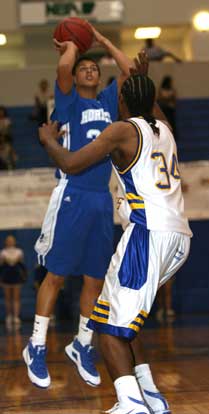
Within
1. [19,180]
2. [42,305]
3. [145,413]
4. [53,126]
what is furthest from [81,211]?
[19,180]

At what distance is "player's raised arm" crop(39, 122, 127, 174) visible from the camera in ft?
13.7

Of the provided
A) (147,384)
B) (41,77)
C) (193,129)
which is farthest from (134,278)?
(41,77)

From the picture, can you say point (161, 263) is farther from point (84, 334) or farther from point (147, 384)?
point (84, 334)

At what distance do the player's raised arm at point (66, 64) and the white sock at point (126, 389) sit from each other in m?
2.03

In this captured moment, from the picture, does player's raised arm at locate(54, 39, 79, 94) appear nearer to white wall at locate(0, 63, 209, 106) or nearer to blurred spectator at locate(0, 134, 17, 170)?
blurred spectator at locate(0, 134, 17, 170)

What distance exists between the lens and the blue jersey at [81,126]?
539cm

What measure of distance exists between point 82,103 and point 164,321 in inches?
261

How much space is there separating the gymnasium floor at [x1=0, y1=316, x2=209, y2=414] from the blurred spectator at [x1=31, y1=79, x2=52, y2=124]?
593 cm

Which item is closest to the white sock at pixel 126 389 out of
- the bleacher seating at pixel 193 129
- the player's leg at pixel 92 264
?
the player's leg at pixel 92 264

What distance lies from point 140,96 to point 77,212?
126cm

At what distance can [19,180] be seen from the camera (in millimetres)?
11766

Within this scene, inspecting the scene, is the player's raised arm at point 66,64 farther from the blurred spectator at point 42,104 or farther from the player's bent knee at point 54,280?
the blurred spectator at point 42,104

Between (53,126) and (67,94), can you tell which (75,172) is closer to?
(53,126)

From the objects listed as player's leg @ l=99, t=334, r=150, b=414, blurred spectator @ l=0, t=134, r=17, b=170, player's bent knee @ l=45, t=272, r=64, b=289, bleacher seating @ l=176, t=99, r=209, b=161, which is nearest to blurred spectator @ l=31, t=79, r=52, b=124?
blurred spectator @ l=0, t=134, r=17, b=170
